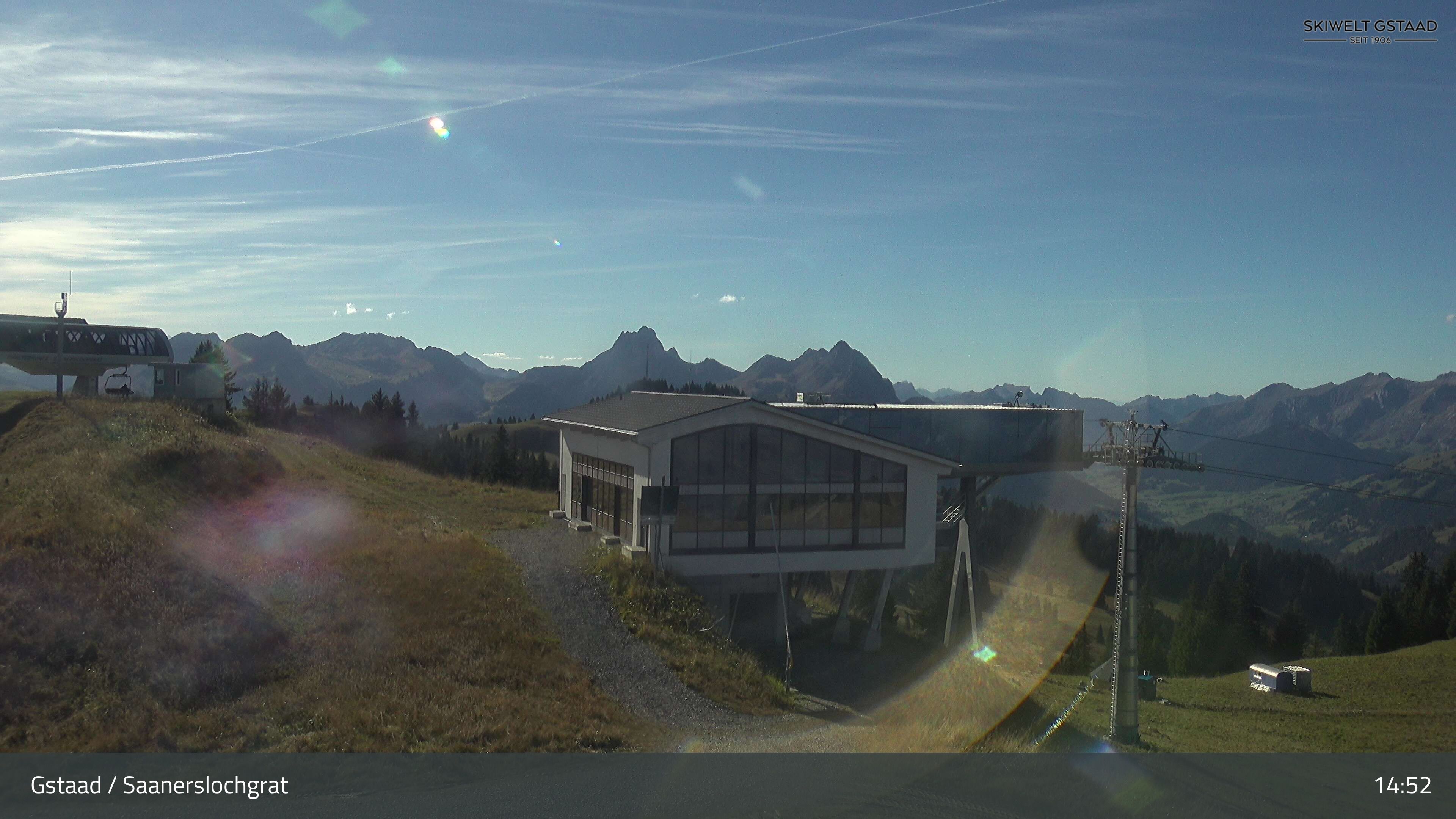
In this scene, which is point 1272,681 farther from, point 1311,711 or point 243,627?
point 243,627

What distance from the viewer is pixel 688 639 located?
23.0 m

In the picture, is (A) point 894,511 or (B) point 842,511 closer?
(B) point 842,511

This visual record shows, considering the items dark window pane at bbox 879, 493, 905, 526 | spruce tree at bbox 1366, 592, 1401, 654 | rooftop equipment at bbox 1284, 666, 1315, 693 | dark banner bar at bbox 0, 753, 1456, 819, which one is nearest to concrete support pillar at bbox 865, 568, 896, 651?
dark window pane at bbox 879, 493, 905, 526

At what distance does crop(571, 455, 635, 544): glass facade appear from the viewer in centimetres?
3117

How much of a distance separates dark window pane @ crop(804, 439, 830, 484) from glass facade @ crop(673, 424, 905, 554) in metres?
0.03

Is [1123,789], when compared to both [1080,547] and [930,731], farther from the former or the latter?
[1080,547]

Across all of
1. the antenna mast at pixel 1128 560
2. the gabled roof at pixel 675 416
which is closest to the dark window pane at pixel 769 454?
the gabled roof at pixel 675 416

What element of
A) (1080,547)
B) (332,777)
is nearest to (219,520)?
(332,777)

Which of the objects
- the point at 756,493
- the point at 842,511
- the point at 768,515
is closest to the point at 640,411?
the point at 756,493

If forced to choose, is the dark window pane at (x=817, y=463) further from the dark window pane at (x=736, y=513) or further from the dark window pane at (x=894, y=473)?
the dark window pane at (x=894, y=473)

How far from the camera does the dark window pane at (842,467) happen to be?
30.8 m

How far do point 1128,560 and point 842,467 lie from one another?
1159 cm

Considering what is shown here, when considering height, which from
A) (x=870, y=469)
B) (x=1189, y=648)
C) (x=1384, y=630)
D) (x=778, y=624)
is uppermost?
(x=870, y=469)

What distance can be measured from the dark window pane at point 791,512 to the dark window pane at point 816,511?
143 millimetres
